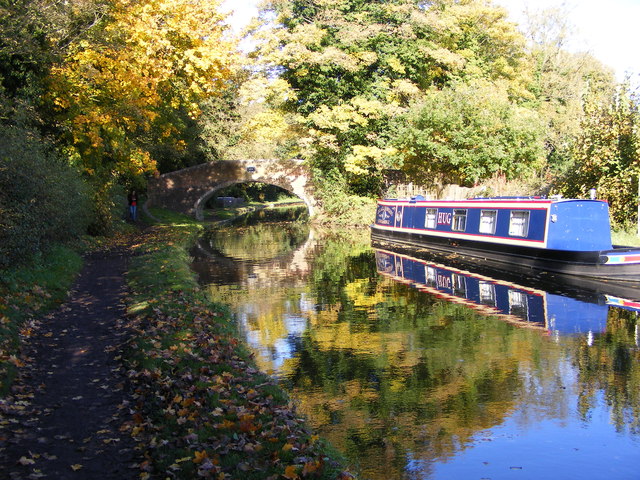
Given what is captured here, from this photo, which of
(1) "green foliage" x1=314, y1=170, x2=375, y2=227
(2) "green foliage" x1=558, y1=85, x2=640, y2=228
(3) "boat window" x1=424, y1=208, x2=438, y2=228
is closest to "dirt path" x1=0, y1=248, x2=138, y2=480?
(3) "boat window" x1=424, y1=208, x2=438, y2=228

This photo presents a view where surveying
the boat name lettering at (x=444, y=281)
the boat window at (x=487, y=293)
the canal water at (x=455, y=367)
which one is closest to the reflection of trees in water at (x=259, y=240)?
the canal water at (x=455, y=367)

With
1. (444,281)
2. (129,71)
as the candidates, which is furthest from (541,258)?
(129,71)

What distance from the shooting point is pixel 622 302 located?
1444 centimetres

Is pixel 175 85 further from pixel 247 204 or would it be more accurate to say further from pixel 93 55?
pixel 247 204

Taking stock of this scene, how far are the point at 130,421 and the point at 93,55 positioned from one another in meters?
15.0

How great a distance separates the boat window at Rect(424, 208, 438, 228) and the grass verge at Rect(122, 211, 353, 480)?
1566cm

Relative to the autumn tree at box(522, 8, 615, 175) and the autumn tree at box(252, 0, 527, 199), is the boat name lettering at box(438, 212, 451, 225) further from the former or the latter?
the autumn tree at box(522, 8, 615, 175)

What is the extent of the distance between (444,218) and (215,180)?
1891cm

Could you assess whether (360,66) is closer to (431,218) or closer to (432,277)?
(431,218)

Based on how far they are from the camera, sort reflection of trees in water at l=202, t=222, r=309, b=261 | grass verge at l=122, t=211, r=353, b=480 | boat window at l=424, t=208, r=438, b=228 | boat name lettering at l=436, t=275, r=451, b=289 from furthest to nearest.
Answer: boat window at l=424, t=208, r=438, b=228, reflection of trees in water at l=202, t=222, r=309, b=261, boat name lettering at l=436, t=275, r=451, b=289, grass verge at l=122, t=211, r=353, b=480

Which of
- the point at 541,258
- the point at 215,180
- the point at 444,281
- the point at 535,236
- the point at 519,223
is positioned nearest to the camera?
the point at 444,281

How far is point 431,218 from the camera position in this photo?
1017 inches

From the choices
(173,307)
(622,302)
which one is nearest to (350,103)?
(622,302)

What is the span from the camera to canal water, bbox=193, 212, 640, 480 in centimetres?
656
